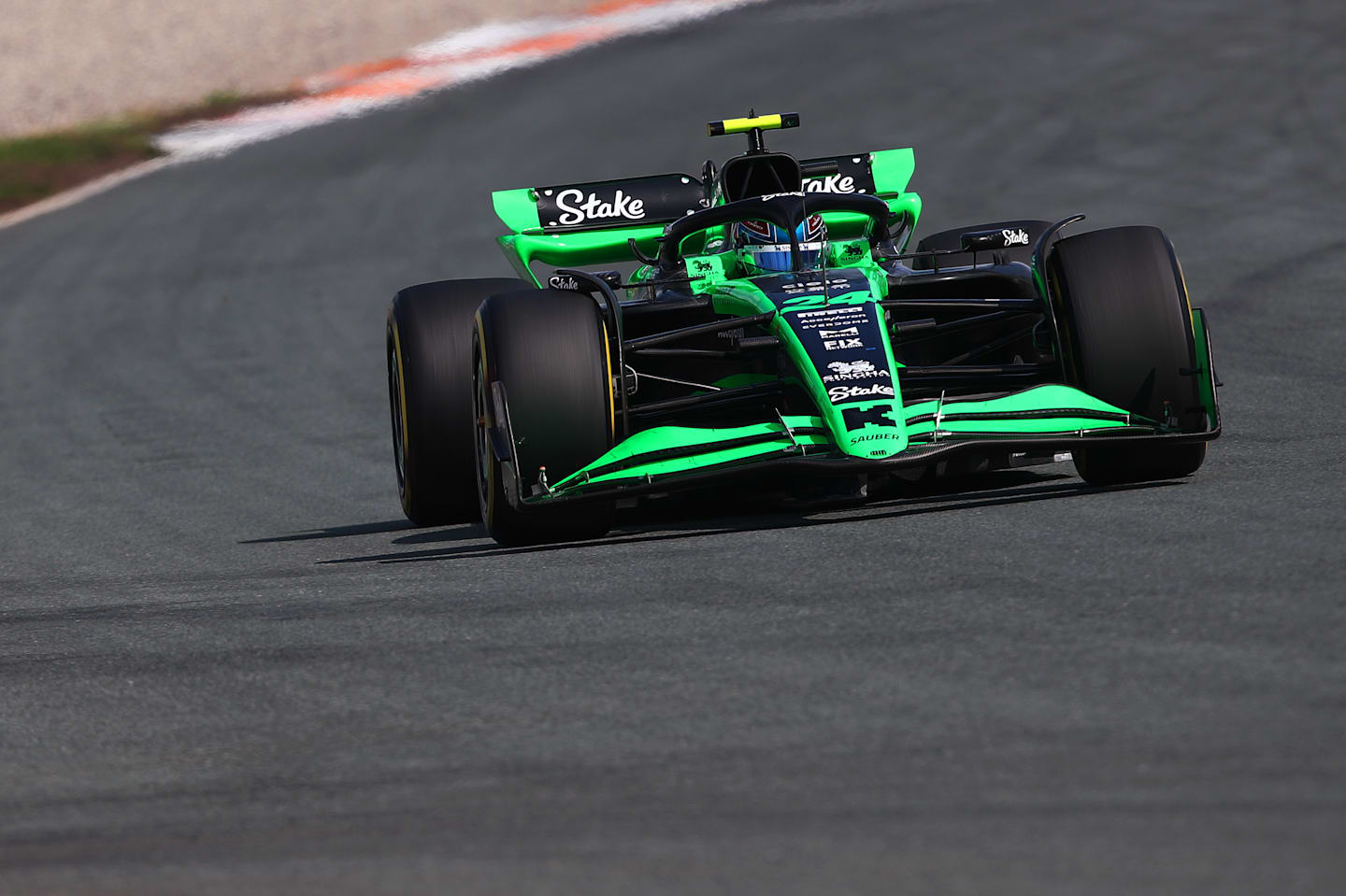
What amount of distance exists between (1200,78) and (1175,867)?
72.0 feet

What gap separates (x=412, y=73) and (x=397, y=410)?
20.4 m

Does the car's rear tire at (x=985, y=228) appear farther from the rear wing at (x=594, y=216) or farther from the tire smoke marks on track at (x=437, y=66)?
the tire smoke marks on track at (x=437, y=66)

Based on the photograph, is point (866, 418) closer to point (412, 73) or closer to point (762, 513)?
point (762, 513)

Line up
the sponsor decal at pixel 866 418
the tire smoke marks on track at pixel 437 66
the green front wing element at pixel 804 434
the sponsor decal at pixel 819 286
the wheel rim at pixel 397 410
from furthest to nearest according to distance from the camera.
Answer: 1. the tire smoke marks on track at pixel 437 66
2. the wheel rim at pixel 397 410
3. the sponsor decal at pixel 819 286
4. the green front wing element at pixel 804 434
5. the sponsor decal at pixel 866 418

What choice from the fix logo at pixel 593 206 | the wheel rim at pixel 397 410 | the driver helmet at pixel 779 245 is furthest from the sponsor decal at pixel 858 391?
the fix logo at pixel 593 206

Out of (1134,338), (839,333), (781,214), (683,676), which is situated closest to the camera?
(683,676)

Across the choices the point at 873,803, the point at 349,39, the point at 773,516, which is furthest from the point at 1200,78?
A: the point at 873,803

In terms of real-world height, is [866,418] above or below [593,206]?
below

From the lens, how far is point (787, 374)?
25.0 ft

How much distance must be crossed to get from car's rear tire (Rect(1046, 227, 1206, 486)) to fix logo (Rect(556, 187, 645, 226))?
10.5 feet

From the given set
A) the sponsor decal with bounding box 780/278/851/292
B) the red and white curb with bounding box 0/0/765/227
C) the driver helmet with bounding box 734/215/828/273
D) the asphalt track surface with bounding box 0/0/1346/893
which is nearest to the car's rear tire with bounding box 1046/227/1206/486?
the asphalt track surface with bounding box 0/0/1346/893

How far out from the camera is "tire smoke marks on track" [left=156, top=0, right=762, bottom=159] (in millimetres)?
27391

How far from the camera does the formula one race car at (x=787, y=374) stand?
23.4ft

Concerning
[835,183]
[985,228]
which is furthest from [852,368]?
[835,183]
